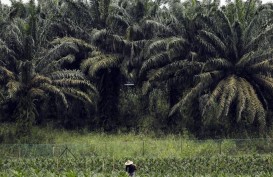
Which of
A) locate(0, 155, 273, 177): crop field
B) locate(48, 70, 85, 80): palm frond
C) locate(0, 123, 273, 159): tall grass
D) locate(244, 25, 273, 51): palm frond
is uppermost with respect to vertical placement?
locate(244, 25, 273, 51): palm frond

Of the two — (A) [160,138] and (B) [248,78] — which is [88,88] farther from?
(B) [248,78]

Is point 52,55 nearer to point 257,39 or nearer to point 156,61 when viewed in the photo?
point 156,61

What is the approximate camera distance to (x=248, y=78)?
115 ft

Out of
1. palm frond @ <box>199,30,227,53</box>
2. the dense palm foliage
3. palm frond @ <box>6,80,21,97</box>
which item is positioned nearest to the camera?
palm frond @ <box>6,80,21,97</box>

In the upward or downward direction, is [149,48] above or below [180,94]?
above

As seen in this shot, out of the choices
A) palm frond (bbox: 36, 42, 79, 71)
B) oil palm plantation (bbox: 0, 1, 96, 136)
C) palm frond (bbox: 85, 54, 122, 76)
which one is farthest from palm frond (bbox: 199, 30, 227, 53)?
palm frond (bbox: 36, 42, 79, 71)

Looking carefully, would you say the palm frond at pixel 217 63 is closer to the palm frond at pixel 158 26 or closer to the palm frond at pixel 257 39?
the palm frond at pixel 257 39

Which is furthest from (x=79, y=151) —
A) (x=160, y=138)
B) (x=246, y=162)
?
(x=246, y=162)

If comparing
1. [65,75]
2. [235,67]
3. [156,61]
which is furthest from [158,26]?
[65,75]

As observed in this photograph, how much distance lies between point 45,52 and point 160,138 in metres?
8.76

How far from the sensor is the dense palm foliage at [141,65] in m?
32.9

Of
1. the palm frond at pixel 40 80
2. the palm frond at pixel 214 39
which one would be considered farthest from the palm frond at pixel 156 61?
the palm frond at pixel 40 80

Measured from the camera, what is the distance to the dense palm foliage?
32.9 m

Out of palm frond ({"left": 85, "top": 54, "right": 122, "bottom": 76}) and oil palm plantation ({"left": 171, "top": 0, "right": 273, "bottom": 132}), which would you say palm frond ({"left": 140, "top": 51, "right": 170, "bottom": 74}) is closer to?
oil palm plantation ({"left": 171, "top": 0, "right": 273, "bottom": 132})
